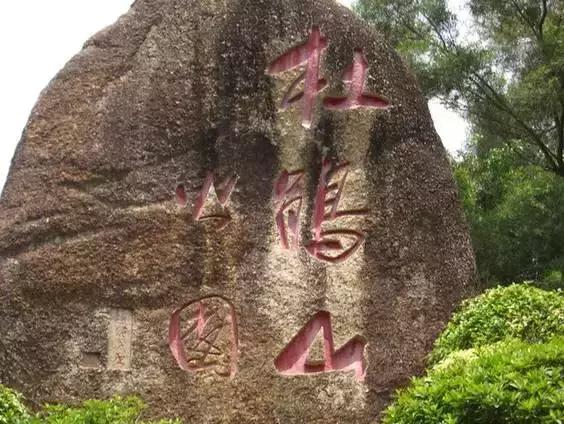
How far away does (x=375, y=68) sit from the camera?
617 centimetres

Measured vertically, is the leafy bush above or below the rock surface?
below

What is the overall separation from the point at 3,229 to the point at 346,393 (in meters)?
2.08

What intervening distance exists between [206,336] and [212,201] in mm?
760

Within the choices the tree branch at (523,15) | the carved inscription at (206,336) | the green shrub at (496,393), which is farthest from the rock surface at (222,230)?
the tree branch at (523,15)

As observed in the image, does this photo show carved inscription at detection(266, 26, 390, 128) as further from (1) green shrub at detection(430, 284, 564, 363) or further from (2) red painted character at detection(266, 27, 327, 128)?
(1) green shrub at detection(430, 284, 564, 363)

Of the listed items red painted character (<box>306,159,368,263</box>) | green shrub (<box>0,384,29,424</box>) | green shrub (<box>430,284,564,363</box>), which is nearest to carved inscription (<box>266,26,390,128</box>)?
red painted character (<box>306,159,368,263</box>)

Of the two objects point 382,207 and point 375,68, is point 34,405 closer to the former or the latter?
point 382,207

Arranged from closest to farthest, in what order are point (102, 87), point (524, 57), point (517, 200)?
point (102, 87) < point (517, 200) < point (524, 57)

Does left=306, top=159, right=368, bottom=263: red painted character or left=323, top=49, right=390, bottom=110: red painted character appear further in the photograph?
left=323, top=49, right=390, bottom=110: red painted character

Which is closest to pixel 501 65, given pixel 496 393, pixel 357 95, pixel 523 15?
pixel 523 15

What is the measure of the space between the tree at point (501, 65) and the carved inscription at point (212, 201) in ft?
24.5

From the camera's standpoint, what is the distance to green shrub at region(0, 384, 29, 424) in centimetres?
448

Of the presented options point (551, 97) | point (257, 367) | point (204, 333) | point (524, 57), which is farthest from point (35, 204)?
point (524, 57)

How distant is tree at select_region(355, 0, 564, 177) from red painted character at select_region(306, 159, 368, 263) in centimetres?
707
